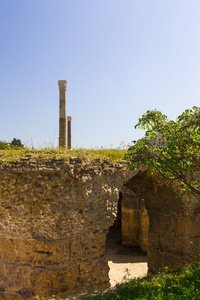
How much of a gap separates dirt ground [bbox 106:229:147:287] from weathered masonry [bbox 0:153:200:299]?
114 inches

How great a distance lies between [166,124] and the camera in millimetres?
5223

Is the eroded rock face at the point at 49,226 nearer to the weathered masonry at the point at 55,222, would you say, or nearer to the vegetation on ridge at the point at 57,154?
the weathered masonry at the point at 55,222

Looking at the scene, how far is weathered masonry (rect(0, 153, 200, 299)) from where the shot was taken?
594 centimetres

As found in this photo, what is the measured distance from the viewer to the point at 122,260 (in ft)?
36.8

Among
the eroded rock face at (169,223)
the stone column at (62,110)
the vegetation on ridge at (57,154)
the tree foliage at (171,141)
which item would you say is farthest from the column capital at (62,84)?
the tree foliage at (171,141)

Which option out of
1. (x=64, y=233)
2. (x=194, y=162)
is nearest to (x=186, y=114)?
(x=194, y=162)

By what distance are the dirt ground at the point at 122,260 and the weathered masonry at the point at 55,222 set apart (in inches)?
114

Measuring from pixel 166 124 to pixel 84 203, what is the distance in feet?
8.18

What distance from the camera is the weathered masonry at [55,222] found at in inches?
234

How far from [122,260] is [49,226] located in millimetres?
6185

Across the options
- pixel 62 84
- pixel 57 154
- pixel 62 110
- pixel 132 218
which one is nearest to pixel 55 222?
pixel 57 154

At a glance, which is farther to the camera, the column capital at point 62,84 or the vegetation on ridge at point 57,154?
the column capital at point 62,84

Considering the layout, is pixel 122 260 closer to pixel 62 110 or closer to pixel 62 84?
pixel 62 110

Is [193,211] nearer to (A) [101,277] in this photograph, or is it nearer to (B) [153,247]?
(B) [153,247]
